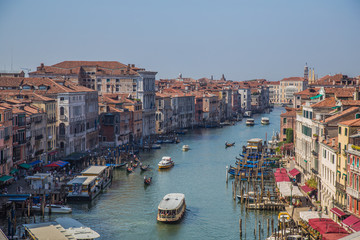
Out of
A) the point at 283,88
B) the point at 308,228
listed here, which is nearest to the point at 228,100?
the point at 283,88

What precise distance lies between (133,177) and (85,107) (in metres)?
9.28

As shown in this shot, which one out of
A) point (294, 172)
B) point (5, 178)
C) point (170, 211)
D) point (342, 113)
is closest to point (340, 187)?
point (342, 113)

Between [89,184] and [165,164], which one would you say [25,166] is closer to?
[89,184]

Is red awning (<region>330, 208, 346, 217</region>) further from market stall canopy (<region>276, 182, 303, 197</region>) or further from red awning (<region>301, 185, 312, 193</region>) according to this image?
red awning (<region>301, 185, 312, 193</region>)

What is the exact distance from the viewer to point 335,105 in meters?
24.6

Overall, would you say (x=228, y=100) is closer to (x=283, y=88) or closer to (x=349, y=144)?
(x=283, y=88)

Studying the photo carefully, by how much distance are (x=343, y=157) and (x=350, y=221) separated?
99.2 inches

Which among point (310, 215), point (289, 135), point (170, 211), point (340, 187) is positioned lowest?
point (170, 211)

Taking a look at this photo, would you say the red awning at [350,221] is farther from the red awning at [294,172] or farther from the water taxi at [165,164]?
the water taxi at [165,164]

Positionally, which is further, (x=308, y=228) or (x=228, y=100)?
(x=228, y=100)

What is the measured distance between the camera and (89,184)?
25984mm

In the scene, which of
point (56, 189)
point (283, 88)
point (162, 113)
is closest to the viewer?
point (56, 189)

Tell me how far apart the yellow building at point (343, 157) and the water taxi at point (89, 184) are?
35.6 ft

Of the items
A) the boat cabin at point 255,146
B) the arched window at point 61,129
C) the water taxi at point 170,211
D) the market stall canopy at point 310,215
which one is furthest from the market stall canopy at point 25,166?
the boat cabin at point 255,146
